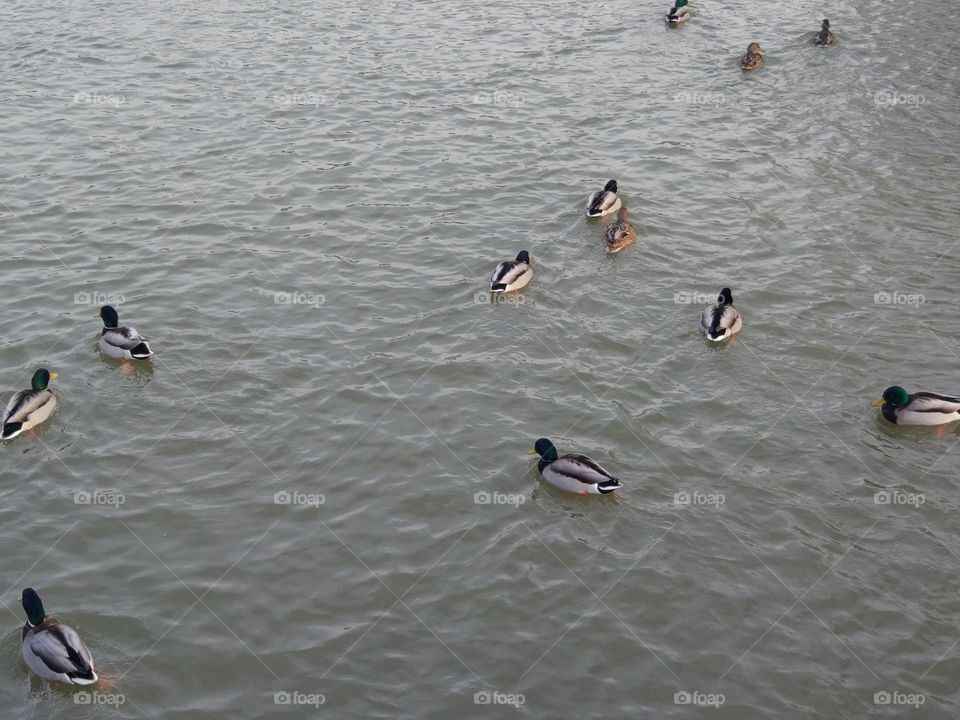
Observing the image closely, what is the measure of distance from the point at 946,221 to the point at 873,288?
3.40 metres

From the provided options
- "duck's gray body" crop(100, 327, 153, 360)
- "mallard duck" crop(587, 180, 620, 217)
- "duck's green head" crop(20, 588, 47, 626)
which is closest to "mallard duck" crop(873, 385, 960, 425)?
"mallard duck" crop(587, 180, 620, 217)

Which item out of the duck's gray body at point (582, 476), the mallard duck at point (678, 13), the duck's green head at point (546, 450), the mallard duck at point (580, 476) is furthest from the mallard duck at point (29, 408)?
the mallard duck at point (678, 13)

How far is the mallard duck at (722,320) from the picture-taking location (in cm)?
1559

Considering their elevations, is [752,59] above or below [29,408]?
above

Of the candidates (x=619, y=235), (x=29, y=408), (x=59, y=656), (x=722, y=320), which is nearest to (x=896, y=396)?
(x=722, y=320)

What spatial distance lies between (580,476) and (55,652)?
20.8 ft

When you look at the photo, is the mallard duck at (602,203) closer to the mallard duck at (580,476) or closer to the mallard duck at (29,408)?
the mallard duck at (580,476)

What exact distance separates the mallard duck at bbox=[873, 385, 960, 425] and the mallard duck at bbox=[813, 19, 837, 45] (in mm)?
16748

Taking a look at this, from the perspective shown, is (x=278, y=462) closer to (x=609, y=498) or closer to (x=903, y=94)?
(x=609, y=498)

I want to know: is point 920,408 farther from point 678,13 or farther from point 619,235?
point 678,13

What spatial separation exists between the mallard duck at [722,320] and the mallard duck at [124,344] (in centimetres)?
870

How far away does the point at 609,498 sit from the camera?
1295 cm

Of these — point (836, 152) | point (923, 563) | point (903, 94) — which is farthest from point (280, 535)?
point (903, 94)

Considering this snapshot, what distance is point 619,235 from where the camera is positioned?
18344mm
